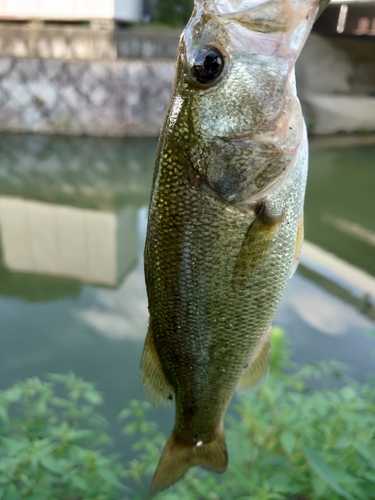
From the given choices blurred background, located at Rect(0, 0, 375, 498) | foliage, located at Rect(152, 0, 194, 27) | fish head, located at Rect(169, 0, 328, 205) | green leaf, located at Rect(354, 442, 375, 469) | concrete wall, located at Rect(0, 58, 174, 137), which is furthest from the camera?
foliage, located at Rect(152, 0, 194, 27)

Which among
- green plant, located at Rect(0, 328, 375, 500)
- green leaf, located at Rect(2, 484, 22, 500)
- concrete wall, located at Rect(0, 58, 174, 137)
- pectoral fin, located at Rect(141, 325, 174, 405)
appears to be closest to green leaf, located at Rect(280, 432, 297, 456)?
green plant, located at Rect(0, 328, 375, 500)

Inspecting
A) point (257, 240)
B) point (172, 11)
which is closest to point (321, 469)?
point (257, 240)

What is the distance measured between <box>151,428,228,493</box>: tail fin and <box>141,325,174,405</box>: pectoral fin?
152 millimetres

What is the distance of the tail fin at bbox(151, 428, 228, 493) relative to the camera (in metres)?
1.10

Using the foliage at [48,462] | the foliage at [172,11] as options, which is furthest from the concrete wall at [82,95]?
the foliage at [48,462]

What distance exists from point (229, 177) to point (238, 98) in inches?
5.8

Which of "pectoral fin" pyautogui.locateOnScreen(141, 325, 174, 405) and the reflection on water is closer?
"pectoral fin" pyautogui.locateOnScreen(141, 325, 174, 405)

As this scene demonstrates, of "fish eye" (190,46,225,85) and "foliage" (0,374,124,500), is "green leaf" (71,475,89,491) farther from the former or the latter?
"fish eye" (190,46,225,85)

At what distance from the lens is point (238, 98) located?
2.65 feet

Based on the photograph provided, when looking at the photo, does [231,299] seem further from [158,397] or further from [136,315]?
[136,315]

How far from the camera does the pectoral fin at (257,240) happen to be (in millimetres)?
831

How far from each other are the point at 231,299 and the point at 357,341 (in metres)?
2.52

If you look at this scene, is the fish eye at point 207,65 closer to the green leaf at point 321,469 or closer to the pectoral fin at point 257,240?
the pectoral fin at point 257,240

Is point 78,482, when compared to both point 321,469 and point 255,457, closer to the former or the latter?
point 255,457
